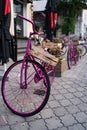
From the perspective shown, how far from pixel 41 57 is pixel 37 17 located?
11.4m

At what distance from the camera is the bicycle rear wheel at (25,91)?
11.9 feet

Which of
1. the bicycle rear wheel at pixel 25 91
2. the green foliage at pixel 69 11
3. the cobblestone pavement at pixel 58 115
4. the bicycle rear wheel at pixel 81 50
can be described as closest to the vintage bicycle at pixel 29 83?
the bicycle rear wheel at pixel 25 91

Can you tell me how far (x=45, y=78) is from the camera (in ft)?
11.5

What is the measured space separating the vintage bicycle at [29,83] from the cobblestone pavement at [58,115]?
0.14 metres

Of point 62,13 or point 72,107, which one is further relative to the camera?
point 62,13

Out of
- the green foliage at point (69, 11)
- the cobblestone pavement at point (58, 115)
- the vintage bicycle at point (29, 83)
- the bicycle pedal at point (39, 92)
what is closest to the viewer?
the cobblestone pavement at point (58, 115)

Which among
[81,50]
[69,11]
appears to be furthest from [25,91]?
[69,11]

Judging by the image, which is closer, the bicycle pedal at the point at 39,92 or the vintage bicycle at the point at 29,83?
the vintage bicycle at the point at 29,83

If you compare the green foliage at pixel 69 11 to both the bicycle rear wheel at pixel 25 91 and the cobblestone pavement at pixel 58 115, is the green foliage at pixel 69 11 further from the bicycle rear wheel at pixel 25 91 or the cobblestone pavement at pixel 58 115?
the bicycle rear wheel at pixel 25 91

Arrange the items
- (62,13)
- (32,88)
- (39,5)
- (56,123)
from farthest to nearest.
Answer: (62,13) → (39,5) → (32,88) → (56,123)

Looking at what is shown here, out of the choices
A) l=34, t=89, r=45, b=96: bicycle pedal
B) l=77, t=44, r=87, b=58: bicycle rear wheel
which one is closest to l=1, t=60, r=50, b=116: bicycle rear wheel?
l=34, t=89, r=45, b=96: bicycle pedal

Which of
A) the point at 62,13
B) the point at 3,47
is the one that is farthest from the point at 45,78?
the point at 62,13

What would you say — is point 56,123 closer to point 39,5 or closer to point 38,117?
point 38,117

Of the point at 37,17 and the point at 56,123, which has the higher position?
the point at 37,17
